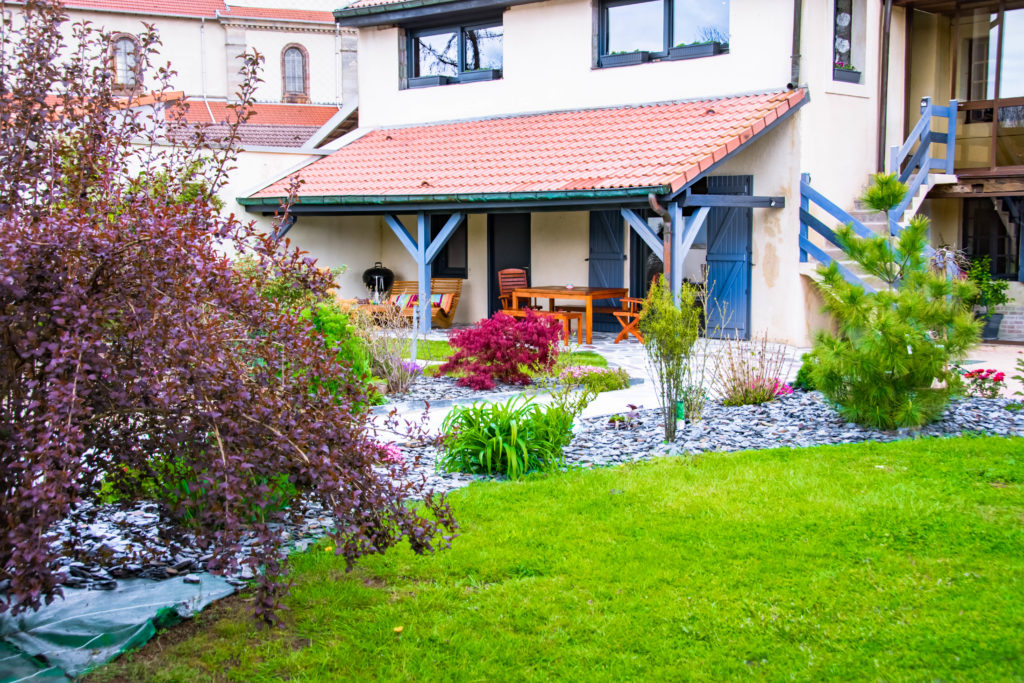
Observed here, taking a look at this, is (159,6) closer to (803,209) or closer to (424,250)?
(424,250)

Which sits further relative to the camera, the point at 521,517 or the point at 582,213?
the point at 582,213

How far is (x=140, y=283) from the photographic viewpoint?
133 inches

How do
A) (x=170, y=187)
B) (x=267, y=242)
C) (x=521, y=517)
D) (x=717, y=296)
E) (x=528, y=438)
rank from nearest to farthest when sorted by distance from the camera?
(x=267, y=242) → (x=170, y=187) → (x=521, y=517) → (x=528, y=438) → (x=717, y=296)

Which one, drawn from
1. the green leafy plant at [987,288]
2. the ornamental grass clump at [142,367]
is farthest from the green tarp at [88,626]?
the green leafy plant at [987,288]

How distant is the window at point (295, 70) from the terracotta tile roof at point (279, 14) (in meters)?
0.94

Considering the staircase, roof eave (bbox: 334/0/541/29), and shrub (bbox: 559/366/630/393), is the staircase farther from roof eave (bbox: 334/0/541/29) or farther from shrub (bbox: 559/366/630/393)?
roof eave (bbox: 334/0/541/29)

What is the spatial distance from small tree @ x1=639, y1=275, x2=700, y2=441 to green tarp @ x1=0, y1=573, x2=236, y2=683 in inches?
151

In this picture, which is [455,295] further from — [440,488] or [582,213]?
[440,488]

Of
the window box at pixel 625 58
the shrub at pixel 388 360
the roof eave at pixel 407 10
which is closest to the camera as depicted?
the shrub at pixel 388 360

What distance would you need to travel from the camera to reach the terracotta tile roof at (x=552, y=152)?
43.3ft

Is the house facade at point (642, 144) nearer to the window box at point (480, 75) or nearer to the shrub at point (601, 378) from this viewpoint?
the window box at point (480, 75)

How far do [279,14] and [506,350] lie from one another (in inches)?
934

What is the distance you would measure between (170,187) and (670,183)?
29.5ft

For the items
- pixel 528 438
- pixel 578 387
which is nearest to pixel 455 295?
pixel 578 387
